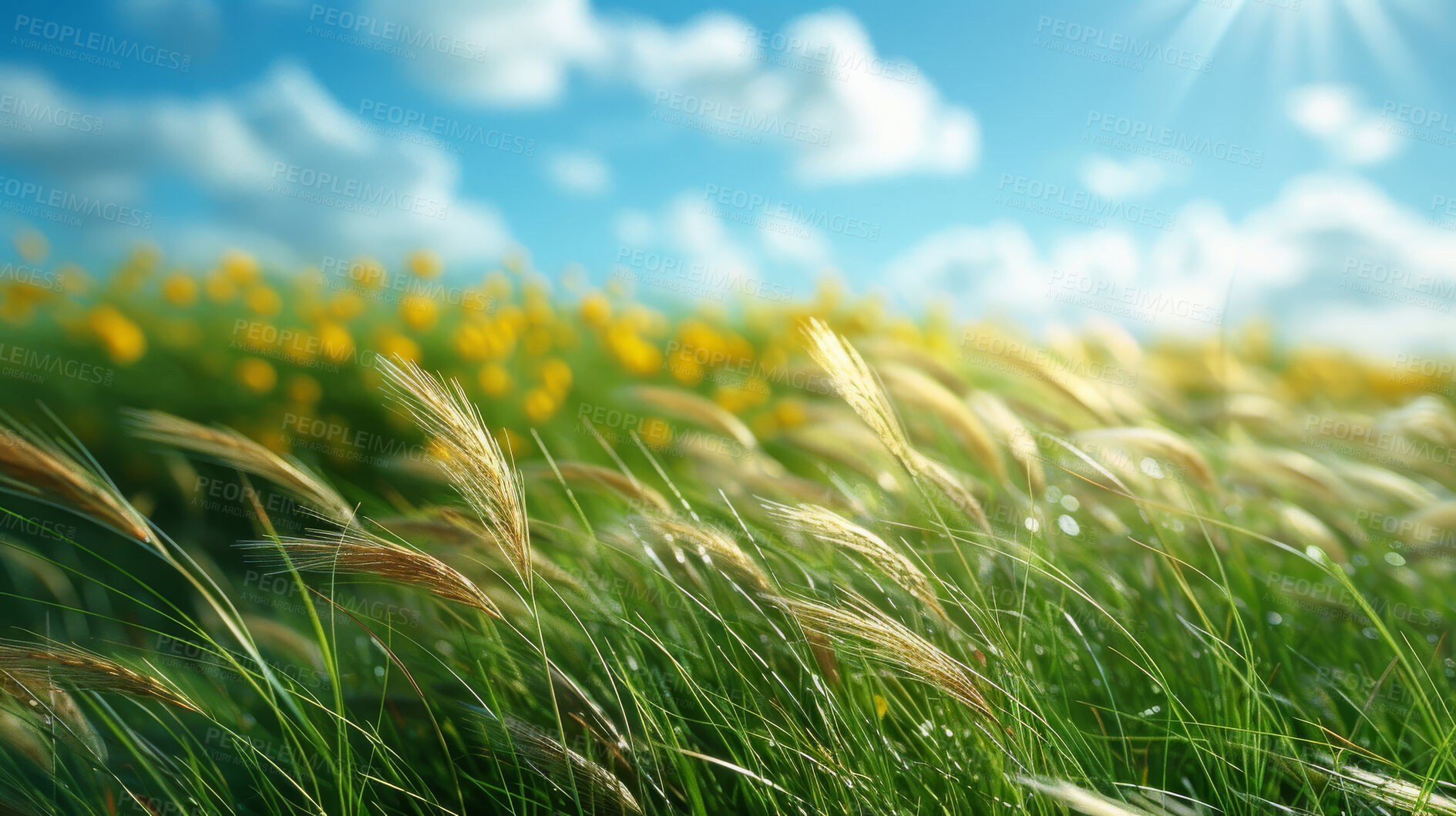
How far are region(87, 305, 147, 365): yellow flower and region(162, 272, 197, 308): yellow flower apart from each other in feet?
0.43

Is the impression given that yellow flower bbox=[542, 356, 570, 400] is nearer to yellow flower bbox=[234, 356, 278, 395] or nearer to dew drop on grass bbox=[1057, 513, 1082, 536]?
yellow flower bbox=[234, 356, 278, 395]

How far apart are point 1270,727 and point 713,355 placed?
1.52m

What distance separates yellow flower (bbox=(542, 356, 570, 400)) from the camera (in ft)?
6.96

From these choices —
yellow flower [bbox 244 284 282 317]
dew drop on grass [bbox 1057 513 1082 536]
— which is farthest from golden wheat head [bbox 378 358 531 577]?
yellow flower [bbox 244 284 282 317]

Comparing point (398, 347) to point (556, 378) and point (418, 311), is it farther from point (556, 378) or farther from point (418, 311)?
point (556, 378)

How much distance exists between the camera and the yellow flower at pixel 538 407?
81.4 inches

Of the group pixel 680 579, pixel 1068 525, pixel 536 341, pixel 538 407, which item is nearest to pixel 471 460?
pixel 680 579

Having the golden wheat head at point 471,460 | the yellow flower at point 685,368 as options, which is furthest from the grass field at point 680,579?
the yellow flower at point 685,368

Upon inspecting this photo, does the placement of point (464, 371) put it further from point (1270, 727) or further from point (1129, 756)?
point (1270, 727)

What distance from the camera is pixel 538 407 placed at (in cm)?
207

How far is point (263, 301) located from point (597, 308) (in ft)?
2.87

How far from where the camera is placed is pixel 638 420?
2037 millimetres

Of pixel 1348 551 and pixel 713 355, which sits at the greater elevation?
pixel 713 355

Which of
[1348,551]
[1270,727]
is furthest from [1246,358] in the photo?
[1270,727]
